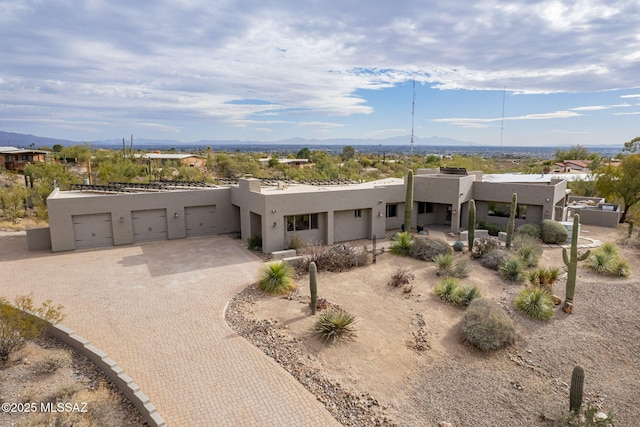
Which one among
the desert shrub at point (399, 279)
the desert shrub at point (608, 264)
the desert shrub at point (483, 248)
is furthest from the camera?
the desert shrub at point (483, 248)

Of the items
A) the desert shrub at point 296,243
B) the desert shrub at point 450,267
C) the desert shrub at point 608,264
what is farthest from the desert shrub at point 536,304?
the desert shrub at point 296,243

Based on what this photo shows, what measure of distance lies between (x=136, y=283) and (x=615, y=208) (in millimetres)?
33227

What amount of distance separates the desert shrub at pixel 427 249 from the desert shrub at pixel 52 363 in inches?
617

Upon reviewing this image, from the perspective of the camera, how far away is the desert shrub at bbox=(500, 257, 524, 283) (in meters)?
17.7

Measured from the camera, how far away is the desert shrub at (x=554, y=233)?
24.1 metres

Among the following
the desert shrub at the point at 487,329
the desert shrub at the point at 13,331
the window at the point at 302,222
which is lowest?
the desert shrub at the point at 487,329

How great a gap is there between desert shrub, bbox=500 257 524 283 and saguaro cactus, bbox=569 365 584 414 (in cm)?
897

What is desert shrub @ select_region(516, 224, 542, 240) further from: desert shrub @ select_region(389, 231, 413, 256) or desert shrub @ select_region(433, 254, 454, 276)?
desert shrub @ select_region(433, 254, 454, 276)

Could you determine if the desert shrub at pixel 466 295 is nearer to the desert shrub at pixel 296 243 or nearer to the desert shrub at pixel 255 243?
the desert shrub at pixel 296 243

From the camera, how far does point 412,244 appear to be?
21.0 metres

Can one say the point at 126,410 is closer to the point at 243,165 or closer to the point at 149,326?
the point at 149,326

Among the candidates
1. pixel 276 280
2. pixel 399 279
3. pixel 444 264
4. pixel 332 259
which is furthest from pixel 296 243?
pixel 444 264

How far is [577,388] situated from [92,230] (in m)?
22.7

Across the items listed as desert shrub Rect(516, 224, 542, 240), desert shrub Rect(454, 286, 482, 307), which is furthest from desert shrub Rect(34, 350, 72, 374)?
desert shrub Rect(516, 224, 542, 240)
